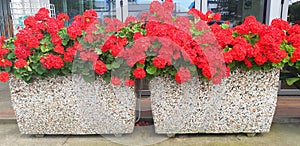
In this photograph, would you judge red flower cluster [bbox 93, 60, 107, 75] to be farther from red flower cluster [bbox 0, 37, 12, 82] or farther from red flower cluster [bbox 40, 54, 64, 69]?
red flower cluster [bbox 0, 37, 12, 82]

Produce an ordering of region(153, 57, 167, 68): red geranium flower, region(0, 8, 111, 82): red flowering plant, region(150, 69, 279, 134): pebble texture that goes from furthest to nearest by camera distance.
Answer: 1. region(150, 69, 279, 134): pebble texture
2. region(0, 8, 111, 82): red flowering plant
3. region(153, 57, 167, 68): red geranium flower

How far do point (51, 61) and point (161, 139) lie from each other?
1189 millimetres

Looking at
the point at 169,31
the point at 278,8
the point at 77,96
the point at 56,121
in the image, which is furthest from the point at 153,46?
the point at 278,8

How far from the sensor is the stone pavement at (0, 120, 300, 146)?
1937mm

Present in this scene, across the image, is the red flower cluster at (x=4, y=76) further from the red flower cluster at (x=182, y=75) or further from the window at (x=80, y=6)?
the window at (x=80, y=6)

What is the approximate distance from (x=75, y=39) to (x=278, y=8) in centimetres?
253

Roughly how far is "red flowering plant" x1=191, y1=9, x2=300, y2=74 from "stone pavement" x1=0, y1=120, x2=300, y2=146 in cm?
69

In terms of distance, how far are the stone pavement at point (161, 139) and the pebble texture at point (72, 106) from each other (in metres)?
0.09

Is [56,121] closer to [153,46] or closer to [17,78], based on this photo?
[17,78]

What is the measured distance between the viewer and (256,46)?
1.65 metres

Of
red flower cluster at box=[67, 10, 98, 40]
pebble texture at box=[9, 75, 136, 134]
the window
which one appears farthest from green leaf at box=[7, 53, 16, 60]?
the window

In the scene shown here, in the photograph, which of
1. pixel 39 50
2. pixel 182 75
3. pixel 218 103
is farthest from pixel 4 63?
pixel 218 103

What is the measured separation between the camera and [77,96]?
193 cm

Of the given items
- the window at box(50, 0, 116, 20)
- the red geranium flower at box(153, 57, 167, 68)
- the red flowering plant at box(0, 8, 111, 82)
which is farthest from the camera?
the window at box(50, 0, 116, 20)
